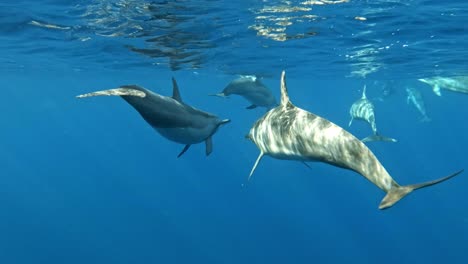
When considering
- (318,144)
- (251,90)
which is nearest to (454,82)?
(251,90)

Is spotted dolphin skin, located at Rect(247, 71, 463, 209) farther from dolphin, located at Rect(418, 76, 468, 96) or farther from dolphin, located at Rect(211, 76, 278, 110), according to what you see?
dolphin, located at Rect(418, 76, 468, 96)

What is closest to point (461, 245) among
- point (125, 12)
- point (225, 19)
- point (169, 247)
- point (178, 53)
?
point (169, 247)

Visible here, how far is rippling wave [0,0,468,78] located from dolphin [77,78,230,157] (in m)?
4.76

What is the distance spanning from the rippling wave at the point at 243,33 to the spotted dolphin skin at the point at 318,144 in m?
6.74

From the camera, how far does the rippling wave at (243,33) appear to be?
537 inches

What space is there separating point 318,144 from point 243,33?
12844 mm

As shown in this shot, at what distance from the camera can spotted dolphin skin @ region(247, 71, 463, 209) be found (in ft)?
15.2

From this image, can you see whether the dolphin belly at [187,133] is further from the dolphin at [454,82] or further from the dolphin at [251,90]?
the dolphin at [454,82]

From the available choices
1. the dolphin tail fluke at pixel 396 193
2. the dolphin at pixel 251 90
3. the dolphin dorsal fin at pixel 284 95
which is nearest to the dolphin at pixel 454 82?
the dolphin at pixel 251 90

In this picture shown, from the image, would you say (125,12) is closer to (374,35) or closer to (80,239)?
(374,35)

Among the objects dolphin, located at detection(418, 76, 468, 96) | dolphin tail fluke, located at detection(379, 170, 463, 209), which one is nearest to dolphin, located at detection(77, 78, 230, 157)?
dolphin tail fluke, located at detection(379, 170, 463, 209)

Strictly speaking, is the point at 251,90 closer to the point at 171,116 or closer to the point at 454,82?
the point at 171,116

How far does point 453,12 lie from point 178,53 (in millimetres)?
12749

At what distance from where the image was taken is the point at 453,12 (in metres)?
13.9
